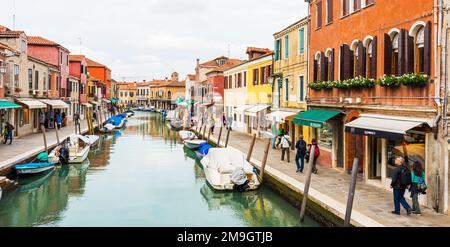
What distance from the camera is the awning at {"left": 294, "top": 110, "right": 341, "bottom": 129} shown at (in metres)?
16.0

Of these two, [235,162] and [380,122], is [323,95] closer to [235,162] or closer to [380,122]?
[235,162]

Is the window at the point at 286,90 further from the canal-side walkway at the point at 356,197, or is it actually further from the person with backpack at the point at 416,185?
the person with backpack at the point at 416,185

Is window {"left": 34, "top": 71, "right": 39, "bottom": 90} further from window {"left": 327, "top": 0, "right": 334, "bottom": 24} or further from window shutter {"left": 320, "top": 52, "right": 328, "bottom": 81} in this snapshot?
window {"left": 327, "top": 0, "right": 334, "bottom": 24}

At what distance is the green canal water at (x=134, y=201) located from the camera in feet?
42.2

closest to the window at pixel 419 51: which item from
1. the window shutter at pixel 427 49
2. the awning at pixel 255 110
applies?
the window shutter at pixel 427 49

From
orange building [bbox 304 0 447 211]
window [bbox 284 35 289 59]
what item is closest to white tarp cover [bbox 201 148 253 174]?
orange building [bbox 304 0 447 211]

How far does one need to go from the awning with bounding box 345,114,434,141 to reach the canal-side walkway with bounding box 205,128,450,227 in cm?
182

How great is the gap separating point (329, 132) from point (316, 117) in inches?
61.1

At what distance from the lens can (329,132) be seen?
708 inches

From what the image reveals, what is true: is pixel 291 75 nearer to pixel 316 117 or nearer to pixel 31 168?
pixel 316 117

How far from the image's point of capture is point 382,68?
13.3 metres

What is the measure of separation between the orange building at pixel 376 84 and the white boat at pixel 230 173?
3.14m
